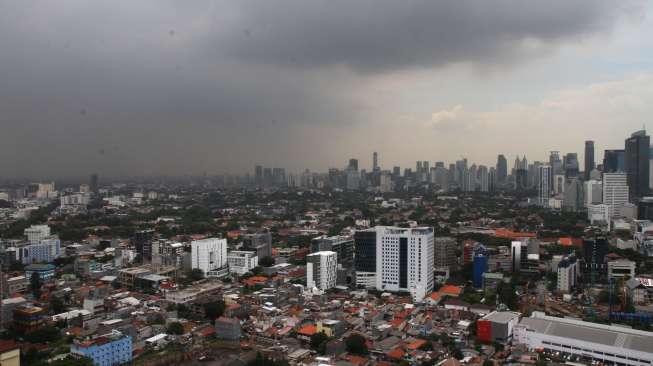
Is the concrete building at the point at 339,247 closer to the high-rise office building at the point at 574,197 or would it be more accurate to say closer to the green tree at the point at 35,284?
the green tree at the point at 35,284

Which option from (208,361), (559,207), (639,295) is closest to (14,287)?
(208,361)

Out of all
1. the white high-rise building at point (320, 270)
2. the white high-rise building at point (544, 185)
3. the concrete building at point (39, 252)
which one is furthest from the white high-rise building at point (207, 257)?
the white high-rise building at point (544, 185)

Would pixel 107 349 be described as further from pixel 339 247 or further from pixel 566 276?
pixel 566 276

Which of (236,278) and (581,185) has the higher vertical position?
(581,185)

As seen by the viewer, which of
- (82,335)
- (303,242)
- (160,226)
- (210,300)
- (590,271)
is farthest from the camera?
(160,226)

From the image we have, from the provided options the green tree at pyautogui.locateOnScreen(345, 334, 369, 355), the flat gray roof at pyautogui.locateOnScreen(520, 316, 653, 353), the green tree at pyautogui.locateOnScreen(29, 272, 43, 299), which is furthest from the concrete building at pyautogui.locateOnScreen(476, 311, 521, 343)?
the green tree at pyautogui.locateOnScreen(29, 272, 43, 299)

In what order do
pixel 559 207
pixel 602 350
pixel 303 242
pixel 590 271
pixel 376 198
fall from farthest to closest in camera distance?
pixel 376 198 → pixel 559 207 → pixel 303 242 → pixel 590 271 → pixel 602 350

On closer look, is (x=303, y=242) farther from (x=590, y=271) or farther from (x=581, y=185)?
(x=581, y=185)
